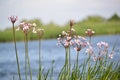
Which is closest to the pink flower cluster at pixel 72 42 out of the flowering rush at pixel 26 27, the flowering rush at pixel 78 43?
the flowering rush at pixel 78 43

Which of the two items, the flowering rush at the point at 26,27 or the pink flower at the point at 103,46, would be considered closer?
the flowering rush at the point at 26,27

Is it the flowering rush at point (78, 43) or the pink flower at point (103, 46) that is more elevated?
the flowering rush at point (78, 43)

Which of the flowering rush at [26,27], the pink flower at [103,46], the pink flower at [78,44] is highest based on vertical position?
the flowering rush at [26,27]

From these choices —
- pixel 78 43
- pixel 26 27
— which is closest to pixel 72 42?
pixel 78 43

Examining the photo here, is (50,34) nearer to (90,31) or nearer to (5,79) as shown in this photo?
(5,79)

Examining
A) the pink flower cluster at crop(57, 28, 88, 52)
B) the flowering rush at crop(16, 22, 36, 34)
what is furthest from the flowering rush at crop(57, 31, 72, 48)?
the flowering rush at crop(16, 22, 36, 34)

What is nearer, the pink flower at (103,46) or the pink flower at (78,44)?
the pink flower at (78,44)

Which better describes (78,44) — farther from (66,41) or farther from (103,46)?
(103,46)

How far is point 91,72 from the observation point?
7.82ft

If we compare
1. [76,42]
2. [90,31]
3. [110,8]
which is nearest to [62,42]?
[76,42]

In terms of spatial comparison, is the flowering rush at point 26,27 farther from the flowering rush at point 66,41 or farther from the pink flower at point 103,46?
the pink flower at point 103,46

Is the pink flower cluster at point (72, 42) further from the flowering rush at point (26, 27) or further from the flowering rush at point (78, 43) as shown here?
the flowering rush at point (26, 27)

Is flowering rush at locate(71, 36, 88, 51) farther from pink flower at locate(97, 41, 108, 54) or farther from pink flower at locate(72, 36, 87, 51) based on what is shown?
pink flower at locate(97, 41, 108, 54)

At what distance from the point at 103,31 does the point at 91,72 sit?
15.3 metres
